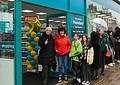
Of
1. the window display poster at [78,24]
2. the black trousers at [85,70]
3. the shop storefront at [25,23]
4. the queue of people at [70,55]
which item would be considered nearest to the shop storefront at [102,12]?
the window display poster at [78,24]

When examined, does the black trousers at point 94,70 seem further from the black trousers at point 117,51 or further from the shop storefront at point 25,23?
the black trousers at point 117,51

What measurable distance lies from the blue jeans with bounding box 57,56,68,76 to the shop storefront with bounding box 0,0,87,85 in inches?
32.1

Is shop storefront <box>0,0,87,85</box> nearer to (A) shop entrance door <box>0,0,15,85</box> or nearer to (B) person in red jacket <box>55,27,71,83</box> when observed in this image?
(A) shop entrance door <box>0,0,15,85</box>

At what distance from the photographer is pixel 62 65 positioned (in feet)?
32.4

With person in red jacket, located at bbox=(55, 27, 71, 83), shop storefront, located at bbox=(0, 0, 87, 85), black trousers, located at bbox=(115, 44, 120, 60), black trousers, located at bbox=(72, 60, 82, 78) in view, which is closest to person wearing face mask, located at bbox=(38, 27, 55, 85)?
shop storefront, located at bbox=(0, 0, 87, 85)

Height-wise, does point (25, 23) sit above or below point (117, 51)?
above

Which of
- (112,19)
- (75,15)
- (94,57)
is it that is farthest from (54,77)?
(112,19)

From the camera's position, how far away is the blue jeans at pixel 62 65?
31.9 feet

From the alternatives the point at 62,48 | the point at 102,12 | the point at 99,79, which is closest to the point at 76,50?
the point at 62,48

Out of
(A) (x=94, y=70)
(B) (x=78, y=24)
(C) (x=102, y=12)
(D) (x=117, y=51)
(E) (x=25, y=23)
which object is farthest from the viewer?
(C) (x=102, y=12)

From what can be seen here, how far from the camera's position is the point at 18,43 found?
7.69 meters

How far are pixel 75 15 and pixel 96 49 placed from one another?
1875 millimetres

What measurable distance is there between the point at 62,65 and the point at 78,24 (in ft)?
8.69

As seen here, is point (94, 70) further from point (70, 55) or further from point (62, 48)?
point (62, 48)
